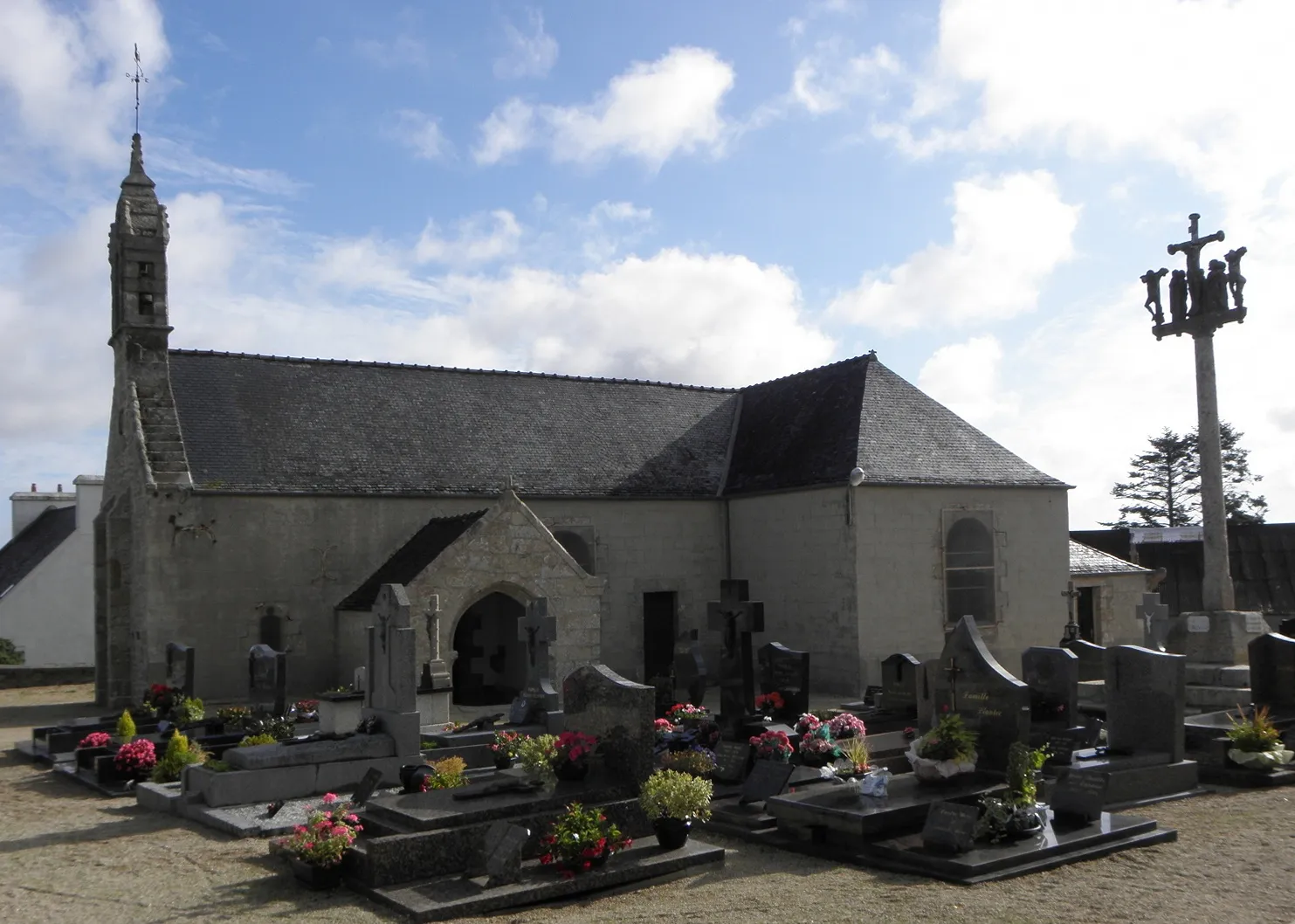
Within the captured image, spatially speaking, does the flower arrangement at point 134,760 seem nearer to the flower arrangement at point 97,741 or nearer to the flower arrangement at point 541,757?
the flower arrangement at point 97,741

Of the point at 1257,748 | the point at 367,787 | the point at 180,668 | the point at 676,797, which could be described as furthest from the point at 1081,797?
the point at 180,668

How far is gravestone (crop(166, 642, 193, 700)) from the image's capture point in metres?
19.0

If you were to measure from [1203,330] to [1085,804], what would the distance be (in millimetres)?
12502

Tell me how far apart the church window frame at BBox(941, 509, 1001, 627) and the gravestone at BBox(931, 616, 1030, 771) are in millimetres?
13071

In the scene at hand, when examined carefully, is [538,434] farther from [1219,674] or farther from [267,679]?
[1219,674]

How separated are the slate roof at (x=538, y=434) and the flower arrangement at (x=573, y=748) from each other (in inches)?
545

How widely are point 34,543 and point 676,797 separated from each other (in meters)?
33.0

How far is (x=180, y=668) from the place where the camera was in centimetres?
1947

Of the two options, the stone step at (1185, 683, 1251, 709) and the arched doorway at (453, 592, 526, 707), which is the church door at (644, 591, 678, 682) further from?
the stone step at (1185, 683, 1251, 709)

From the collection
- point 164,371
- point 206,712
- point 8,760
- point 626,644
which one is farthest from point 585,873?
point 164,371

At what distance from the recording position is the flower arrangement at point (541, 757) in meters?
10.2

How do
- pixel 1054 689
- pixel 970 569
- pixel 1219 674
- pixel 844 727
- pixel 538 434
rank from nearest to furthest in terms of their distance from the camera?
pixel 844 727
pixel 1054 689
pixel 1219 674
pixel 970 569
pixel 538 434

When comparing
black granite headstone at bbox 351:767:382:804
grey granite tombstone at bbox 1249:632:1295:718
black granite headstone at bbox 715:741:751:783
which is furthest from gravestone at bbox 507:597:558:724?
grey granite tombstone at bbox 1249:632:1295:718

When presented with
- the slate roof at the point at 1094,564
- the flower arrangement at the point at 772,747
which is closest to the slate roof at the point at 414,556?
the flower arrangement at the point at 772,747
